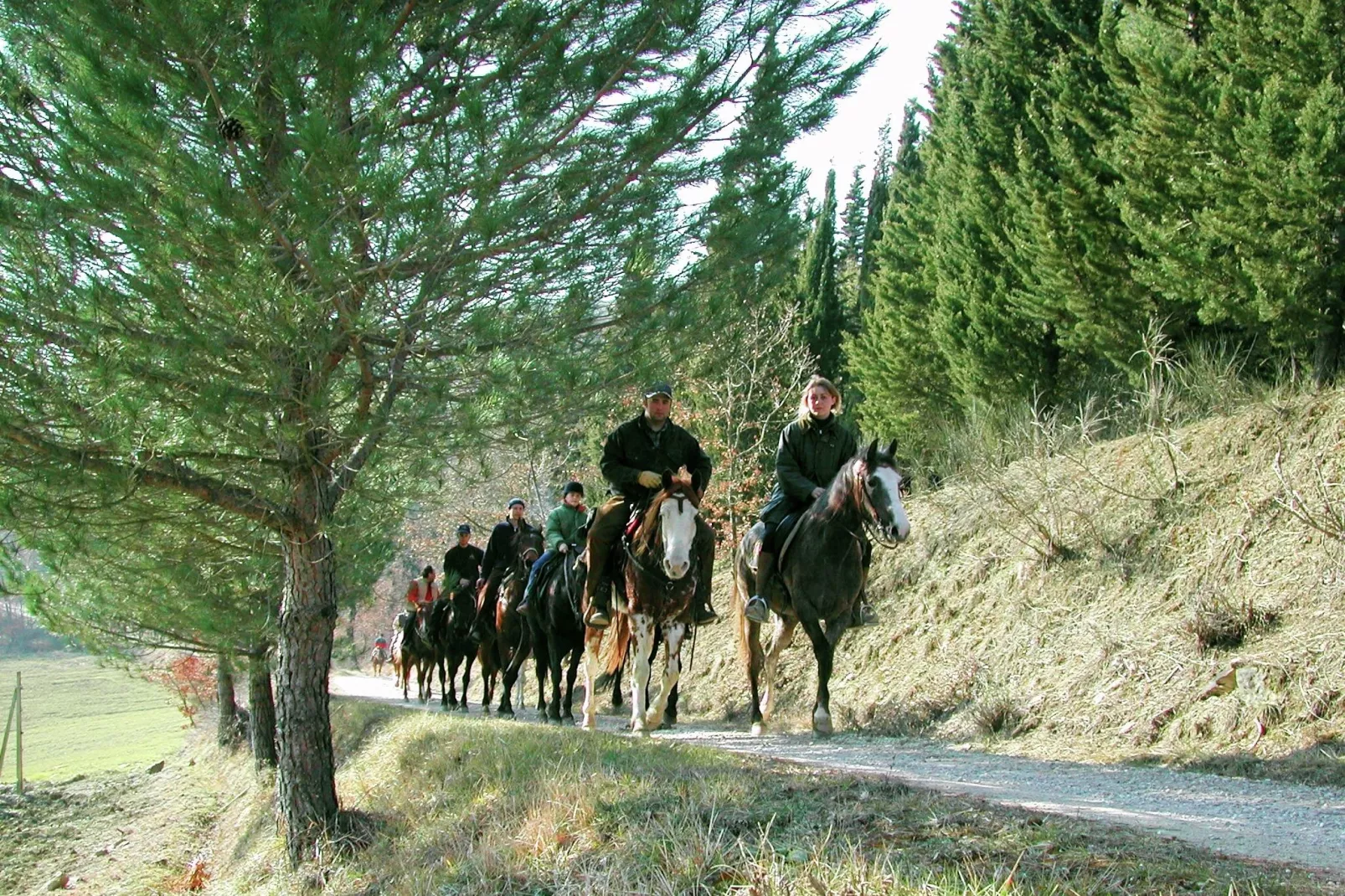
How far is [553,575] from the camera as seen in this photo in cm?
1393

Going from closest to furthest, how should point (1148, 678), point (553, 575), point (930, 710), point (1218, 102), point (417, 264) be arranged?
point (417, 264) < point (1148, 678) < point (930, 710) < point (1218, 102) < point (553, 575)

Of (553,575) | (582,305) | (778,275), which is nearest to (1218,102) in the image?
(778,275)

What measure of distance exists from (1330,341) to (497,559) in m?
11.2

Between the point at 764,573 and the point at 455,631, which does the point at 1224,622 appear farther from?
the point at 455,631

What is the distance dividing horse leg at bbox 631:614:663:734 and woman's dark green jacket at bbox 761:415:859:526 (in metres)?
1.68

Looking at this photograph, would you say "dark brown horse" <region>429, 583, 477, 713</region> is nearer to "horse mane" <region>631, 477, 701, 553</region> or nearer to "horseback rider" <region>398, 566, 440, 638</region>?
"horseback rider" <region>398, 566, 440, 638</region>

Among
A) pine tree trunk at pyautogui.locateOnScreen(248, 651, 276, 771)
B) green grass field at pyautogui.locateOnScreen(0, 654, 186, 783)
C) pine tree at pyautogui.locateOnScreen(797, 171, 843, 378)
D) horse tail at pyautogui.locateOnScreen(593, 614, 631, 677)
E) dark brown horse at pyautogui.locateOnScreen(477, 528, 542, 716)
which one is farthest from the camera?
green grass field at pyautogui.locateOnScreen(0, 654, 186, 783)

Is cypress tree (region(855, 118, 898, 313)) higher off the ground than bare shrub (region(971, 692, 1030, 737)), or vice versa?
cypress tree (region(855, 118, 898, 313))

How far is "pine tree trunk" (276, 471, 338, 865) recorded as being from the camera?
9703 mm

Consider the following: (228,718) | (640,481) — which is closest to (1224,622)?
(640,481)

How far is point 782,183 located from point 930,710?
234 inches

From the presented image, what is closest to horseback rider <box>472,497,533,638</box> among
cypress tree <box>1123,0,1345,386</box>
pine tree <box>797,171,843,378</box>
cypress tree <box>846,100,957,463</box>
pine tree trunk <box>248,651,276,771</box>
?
pine tree trunk <box>248,651,276,771</box>

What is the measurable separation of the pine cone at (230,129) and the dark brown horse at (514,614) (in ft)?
29.6

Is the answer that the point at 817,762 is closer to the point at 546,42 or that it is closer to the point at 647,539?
the point at 647,539
